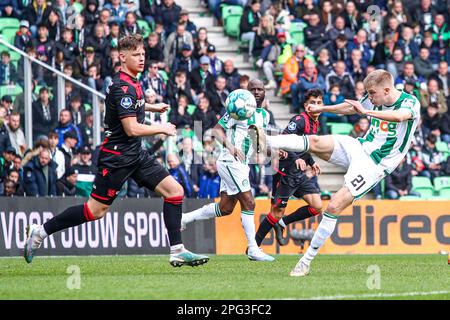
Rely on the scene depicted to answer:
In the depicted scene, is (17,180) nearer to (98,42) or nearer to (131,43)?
(98,42)

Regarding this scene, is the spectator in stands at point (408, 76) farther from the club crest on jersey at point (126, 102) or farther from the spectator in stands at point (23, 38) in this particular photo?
the club crest on jersey at point (126, 102)

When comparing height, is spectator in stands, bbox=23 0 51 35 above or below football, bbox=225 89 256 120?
above

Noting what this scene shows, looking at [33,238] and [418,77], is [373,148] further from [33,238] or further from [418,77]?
[418,77]

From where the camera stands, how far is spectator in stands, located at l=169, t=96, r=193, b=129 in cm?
2280

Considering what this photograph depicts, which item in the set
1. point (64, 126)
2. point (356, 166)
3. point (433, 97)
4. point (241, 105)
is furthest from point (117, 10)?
point (356, 166)

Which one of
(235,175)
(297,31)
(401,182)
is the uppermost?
(297,31)

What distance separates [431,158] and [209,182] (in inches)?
241

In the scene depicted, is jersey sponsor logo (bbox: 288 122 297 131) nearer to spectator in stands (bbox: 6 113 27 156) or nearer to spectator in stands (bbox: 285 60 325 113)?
spectator in stands (bbox: 6 113 27 156)

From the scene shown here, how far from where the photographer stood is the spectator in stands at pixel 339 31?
27453 mm

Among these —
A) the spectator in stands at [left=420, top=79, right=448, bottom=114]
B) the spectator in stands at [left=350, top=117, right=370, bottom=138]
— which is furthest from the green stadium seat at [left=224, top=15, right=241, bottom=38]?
the spectator in stands at [left=420, top=79, right=448, bottom=114]

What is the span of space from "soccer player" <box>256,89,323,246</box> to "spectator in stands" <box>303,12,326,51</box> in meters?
10.3

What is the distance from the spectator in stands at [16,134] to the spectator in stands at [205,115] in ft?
14.3

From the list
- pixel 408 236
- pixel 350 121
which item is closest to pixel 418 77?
pixel 350 121

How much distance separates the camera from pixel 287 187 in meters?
17.3
